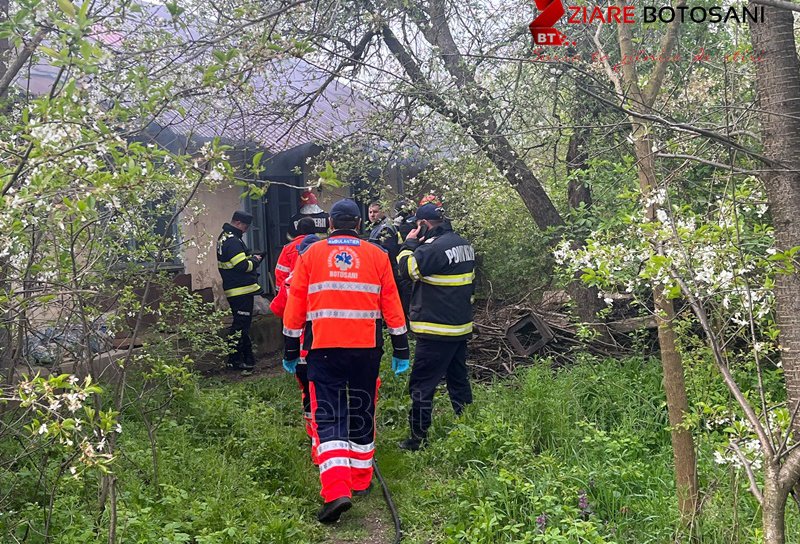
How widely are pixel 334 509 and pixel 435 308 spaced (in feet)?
6.67

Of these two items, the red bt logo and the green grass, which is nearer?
the green grass

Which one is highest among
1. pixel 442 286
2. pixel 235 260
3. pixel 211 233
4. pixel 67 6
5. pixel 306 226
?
pixel 67 6

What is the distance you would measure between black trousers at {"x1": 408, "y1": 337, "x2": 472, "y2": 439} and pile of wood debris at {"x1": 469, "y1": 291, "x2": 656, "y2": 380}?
120 centimetres

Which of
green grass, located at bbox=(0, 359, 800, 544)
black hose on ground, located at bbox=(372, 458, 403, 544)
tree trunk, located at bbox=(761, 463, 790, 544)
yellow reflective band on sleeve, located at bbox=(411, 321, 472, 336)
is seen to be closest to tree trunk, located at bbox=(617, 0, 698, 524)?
green grass, located at bbox=(0, 359, 800, 544)

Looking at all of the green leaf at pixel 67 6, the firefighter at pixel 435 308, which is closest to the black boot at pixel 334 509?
the firefighter at pixel 435 308

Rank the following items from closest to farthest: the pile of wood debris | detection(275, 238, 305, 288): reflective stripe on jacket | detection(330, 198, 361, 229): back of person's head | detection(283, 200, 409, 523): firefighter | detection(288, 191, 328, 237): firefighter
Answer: detection(283, 200, 409, 523): firefighter < detection(330, 198, 361, 229): back of person's head < detection(275, 238, 305, 288): reflective stripe on jacket < detection(288, 191, 328, 237): firefighter < the pile of wood debris

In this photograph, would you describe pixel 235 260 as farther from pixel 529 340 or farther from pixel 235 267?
pixel 529 340

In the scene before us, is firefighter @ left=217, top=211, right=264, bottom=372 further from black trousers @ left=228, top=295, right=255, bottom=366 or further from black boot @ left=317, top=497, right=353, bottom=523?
black boot @ left=317, top=497, right=353, bottom=523

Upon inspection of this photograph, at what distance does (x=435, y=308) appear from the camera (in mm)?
5949

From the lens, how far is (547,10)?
6.71 metres

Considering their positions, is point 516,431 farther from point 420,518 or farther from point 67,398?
point 67,398

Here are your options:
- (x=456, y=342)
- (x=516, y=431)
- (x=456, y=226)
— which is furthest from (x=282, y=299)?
(x=456, y=226)

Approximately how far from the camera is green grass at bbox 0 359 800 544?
3.91 m

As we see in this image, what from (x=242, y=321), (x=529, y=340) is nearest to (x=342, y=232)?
(x=529, y=340)
